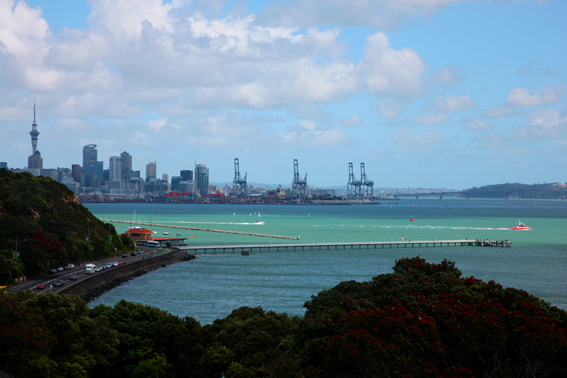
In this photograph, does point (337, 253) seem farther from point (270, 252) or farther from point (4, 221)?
point (4, 221)

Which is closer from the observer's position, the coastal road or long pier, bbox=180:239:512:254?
the coastal road

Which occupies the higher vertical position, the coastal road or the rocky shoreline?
the coastal road

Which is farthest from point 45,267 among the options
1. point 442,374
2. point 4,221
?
point 442,374

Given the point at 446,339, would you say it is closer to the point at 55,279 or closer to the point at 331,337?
the point at 331,337

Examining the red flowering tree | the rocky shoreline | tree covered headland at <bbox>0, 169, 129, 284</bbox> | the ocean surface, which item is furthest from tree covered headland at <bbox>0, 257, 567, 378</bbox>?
tree covered headland at <bbox>0, 169, 129, 284</bbox>

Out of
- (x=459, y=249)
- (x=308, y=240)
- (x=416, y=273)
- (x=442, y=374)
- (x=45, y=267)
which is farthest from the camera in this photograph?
(x=308, y=240)

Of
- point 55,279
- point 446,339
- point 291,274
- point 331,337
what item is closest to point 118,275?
point 55,279

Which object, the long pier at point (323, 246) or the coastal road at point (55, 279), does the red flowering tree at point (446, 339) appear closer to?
the coastal road at point (55, 279)

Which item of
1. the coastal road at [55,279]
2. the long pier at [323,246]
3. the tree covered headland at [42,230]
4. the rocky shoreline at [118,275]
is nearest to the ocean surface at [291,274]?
the rocky shoreline at [118,275]

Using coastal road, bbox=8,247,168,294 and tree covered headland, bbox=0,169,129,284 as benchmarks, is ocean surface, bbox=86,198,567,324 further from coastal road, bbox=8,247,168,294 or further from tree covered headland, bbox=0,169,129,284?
tree covered headland, bbox=0,169,129,284
